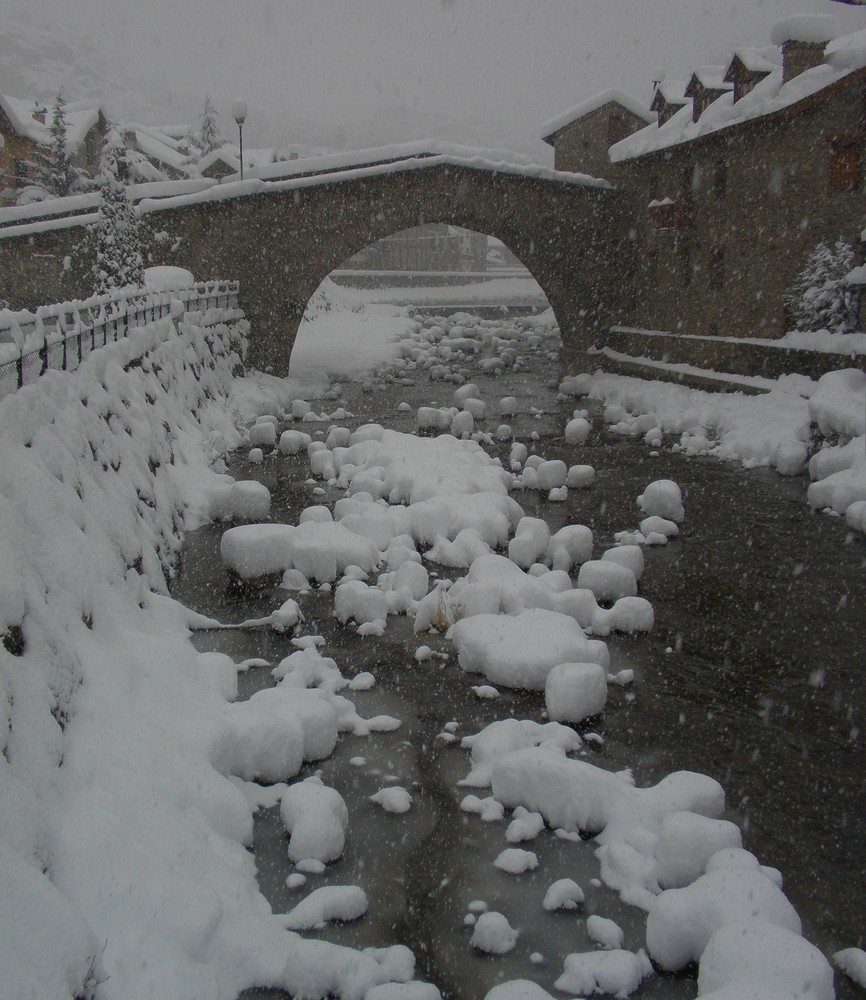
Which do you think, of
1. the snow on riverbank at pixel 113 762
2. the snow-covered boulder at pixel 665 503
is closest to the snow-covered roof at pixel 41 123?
the snow-covered boulder at pixel 665 503

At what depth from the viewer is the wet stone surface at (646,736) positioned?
4.14 m

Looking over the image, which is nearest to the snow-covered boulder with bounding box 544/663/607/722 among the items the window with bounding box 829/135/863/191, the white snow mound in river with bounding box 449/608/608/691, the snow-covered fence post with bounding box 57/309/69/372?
the white snow mound in river with bounding box 449/608/608/691

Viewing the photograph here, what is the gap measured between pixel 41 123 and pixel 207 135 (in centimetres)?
1140

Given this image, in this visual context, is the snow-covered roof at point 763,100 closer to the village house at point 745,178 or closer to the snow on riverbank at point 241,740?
the village house at point 745,178

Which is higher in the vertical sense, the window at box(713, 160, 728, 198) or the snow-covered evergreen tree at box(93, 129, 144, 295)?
the window at box(713, 160, 728, 198)

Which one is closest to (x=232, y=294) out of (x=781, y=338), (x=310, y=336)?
(x=310, y=336)

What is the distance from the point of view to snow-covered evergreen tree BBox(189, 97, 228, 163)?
52094 mm

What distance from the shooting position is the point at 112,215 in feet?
69.5

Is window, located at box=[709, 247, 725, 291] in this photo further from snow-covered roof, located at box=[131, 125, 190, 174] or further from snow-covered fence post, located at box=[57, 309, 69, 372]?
snow-covered roof, located at box=[131, 125, 190, 174]

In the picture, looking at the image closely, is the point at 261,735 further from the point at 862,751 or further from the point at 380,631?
the point at 862,751

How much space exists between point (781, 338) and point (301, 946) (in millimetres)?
17868

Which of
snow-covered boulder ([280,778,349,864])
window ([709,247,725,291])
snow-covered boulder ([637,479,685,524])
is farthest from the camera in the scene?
window ([709,247,725,291])

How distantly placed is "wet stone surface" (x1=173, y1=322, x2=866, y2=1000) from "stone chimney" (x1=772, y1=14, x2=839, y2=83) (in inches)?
519

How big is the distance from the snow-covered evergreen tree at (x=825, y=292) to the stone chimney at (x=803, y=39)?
425cm
